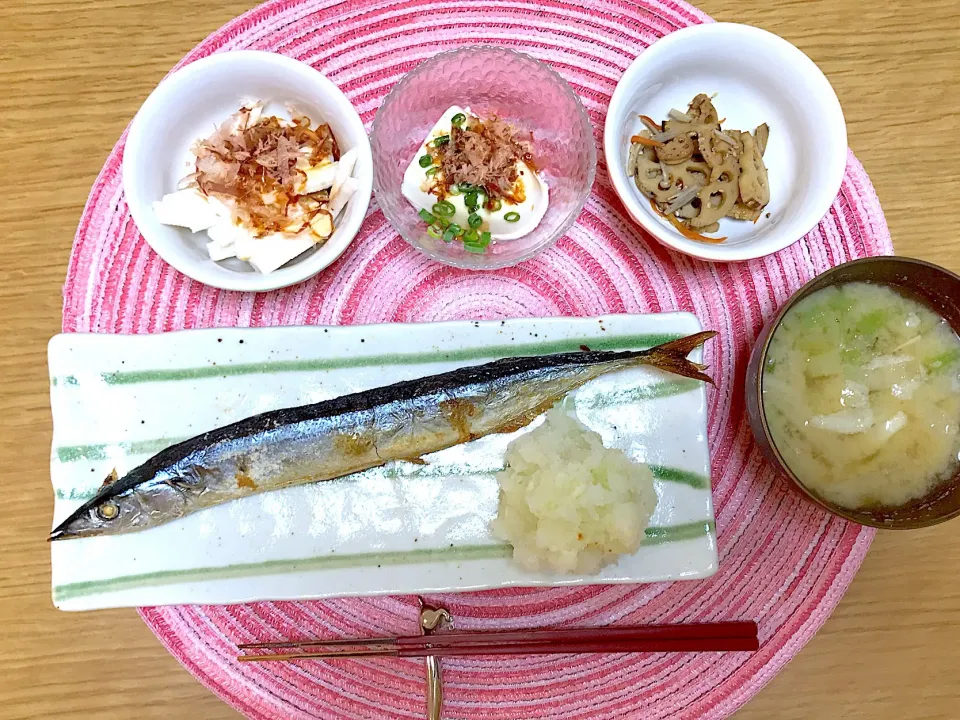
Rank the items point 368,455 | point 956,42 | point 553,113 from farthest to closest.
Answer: point 956,42 < point 553,113 < point 368,455

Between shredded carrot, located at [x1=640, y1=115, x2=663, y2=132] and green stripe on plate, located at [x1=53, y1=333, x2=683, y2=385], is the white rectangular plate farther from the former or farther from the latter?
shredded carrot, located at [x1=640, y1=115, x2=663, y2=132]

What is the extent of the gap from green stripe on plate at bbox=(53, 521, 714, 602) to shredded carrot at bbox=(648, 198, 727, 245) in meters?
0.84

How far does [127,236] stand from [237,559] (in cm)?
101

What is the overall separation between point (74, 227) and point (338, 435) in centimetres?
108

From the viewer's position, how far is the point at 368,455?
1668 millimetres

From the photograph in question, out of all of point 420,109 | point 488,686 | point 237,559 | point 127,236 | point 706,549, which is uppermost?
point 420,109

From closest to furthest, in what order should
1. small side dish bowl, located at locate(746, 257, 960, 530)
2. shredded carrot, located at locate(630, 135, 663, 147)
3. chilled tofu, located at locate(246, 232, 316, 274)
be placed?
1. small side dish bowl, located at locate(746, 257, 960, 530)
2. chilled tofu, located at locate(246, 232, 316, 274)
3. shredded carrot, located at locate(630, 135, 663, 147)

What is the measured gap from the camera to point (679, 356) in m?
1.69

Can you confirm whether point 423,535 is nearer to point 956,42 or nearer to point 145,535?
point 145,535

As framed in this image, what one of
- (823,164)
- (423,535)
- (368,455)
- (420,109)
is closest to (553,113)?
(420,109)

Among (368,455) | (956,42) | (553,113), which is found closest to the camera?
(368,455)

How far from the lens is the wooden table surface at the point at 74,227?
1.82 m

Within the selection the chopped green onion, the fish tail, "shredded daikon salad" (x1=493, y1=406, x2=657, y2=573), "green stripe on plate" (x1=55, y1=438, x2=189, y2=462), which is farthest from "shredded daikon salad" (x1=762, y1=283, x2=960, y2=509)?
"green stripe on plate" (x1=55, y1=438, x2=189, y2=462)

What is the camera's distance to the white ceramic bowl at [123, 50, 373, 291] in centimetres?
160
